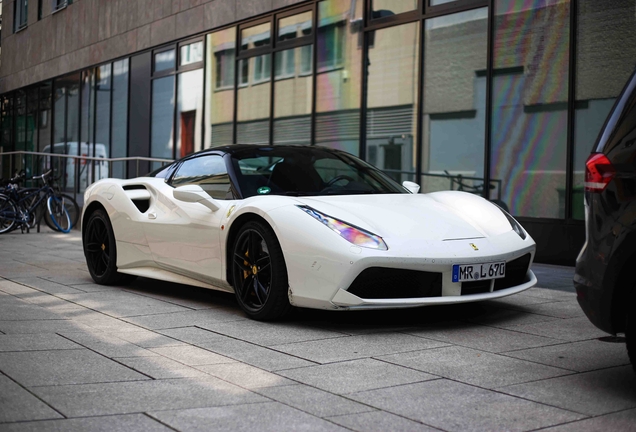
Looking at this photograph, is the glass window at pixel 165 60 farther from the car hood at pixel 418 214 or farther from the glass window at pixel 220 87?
the car hood at pixel 418 214

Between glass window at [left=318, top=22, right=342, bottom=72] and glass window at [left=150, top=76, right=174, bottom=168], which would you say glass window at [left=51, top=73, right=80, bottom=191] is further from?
glass window at [left=318, top=22, right=342, bottom=72]

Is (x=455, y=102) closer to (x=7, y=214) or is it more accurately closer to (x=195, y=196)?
(x=195, y=196)

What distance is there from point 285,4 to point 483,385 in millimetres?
11571

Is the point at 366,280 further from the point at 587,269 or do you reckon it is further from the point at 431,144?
the point at 431,144

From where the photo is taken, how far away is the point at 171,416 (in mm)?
3328

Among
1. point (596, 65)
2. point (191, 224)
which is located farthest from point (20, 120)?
point (191, 224)

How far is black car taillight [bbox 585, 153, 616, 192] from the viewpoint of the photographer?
3672mm

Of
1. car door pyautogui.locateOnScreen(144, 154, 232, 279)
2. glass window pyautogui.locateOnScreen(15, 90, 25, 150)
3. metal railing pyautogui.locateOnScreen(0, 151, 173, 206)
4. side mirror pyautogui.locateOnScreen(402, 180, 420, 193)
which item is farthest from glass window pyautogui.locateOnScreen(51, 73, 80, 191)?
side mirror pyautogui.locateOnScreen(402, 180, 420, 193)

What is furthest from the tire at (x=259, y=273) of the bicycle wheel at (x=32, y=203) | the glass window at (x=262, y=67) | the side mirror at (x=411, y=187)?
the bicycle wheel at (x=32, y=203)

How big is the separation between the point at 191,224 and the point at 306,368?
7.87 ft

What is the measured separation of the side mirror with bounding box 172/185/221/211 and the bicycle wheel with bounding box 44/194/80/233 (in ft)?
31.2

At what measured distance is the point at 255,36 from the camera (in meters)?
15.4

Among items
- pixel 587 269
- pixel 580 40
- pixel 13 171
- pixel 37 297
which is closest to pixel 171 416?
pixel 587 269

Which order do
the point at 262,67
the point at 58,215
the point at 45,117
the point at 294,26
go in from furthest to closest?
the point at 45,117 < the point at 262,67 < the point at 58,215 < the point at 294,26
